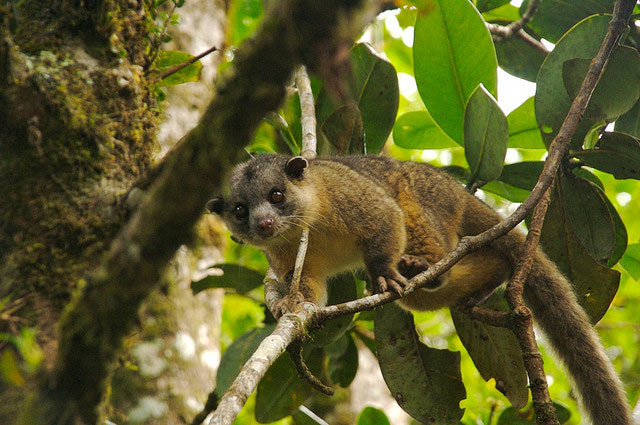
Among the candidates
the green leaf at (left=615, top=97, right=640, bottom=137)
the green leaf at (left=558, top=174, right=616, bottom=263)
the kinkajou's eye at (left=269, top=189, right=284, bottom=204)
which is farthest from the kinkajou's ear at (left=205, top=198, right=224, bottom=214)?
the green leaf at (left=615, top=97, right=640, bottom=137)

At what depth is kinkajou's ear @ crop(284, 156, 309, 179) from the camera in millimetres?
3861

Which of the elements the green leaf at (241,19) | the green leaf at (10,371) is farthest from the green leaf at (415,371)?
the green leaf at (241,19)

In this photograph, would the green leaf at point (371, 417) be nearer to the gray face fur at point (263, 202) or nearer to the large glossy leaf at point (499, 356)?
the large glossy leaf at point (499, 356)

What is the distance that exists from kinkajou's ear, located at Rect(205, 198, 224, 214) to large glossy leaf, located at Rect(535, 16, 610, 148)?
2056mm

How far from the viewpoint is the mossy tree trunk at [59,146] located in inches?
96.4

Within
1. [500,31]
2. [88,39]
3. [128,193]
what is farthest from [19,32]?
[500,31]

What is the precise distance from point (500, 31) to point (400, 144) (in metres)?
1.06

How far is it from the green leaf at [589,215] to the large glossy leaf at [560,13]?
1036 millimetres

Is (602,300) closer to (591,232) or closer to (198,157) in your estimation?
(591,232)

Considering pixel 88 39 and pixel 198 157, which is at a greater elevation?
pixel 88 39

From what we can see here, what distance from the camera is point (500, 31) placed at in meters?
4.19

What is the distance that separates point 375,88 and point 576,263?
1.69 meters

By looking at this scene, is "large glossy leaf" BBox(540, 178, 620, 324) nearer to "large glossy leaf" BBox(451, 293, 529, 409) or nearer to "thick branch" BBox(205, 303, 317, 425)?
"large glossy leaf" BBox(451, 293, 529, 409)

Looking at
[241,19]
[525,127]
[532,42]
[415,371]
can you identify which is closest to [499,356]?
[415,371]
